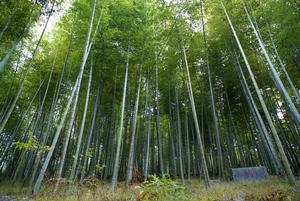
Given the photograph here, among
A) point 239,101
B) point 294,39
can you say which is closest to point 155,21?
point 294,39

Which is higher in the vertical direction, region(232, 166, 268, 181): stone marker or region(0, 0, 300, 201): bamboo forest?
region(0, 0, 300, 201): bamboo forest

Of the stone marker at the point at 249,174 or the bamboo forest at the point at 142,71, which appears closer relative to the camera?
the bamboo forest at the point at 142,71

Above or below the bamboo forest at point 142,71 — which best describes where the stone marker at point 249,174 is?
below

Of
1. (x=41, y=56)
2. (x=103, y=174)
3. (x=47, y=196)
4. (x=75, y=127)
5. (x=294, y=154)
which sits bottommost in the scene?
(x=47, y=196)

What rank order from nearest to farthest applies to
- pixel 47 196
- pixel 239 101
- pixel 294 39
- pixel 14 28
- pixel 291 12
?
pixel 47 196
pixel 14 28
pixel 291 12
pixel 294 39
pixel 239 101

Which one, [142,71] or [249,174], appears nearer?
[249,174]

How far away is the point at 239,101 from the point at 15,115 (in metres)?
10.2

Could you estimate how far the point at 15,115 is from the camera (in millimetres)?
9836

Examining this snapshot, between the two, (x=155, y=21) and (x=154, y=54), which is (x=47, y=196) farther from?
(x=155, y=21)

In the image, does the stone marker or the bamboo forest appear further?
the stone marker

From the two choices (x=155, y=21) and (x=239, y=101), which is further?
(x=239, y=101)

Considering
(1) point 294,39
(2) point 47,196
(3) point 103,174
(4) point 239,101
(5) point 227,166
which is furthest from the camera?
(4) point 239,101

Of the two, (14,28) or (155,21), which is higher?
(155,21)

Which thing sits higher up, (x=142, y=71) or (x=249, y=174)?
(x=142, y=71)
